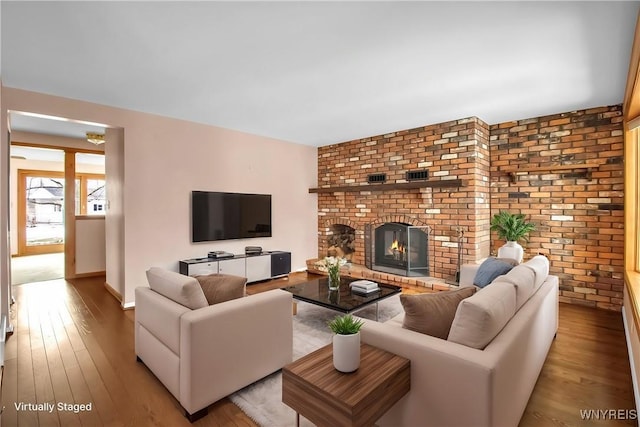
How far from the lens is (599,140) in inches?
149

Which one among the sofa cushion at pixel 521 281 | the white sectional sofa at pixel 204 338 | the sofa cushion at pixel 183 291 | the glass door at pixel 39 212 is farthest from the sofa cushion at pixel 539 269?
the glass door at pixel 39 212

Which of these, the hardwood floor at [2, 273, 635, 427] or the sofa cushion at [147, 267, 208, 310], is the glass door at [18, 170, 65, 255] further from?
the sofa cushion at [147, 267, 208, 310]

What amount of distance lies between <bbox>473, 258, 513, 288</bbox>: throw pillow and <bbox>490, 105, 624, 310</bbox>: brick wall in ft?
6.17

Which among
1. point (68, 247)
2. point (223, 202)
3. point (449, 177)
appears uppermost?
point (449, 177)

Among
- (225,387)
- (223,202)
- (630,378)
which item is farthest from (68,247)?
(630,378)

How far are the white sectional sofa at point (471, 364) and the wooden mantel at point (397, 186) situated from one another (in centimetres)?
260

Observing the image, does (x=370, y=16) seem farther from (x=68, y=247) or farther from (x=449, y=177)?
(x=68, y=247)

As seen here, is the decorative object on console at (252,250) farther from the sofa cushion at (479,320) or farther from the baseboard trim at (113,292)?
the sofa cushion at (479,320)

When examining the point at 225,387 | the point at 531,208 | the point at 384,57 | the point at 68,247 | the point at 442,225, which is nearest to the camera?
the point at 225,387

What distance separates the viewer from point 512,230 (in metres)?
4.05

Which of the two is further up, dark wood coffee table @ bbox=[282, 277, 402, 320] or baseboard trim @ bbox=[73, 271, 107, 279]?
dark wood coffee table @ bbox=[282, 277, 402, 320]

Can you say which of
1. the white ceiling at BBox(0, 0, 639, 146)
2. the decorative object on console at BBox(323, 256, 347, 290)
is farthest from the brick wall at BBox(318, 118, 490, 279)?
the decorative object on console at BBox(323, 256, 347, 290)

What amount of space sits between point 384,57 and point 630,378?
9.91 ft

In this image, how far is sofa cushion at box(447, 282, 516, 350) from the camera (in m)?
1.49
